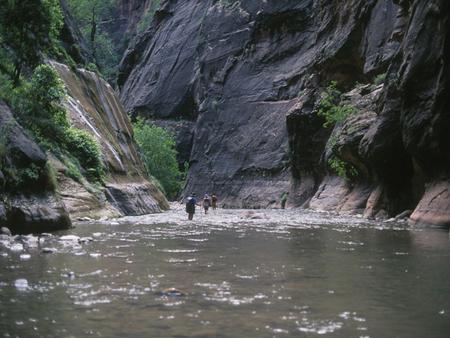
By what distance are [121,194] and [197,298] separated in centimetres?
2164

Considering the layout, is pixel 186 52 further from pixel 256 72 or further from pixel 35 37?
pixel 35 37

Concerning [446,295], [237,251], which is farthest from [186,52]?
[446,295]

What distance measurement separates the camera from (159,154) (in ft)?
208

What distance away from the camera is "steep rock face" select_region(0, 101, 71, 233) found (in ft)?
47.7

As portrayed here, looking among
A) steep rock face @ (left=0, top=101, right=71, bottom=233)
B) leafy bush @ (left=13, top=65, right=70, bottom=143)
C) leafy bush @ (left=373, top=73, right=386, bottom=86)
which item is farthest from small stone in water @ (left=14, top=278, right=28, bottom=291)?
leafy bush @ (left=373, top=73, right=386, bottom=86)

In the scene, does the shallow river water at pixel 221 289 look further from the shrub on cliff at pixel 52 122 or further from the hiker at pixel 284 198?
the hiker at pixel 284 198

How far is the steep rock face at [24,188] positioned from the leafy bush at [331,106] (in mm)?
23017

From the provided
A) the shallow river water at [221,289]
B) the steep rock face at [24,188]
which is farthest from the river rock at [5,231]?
the shallow river water at [221,289]

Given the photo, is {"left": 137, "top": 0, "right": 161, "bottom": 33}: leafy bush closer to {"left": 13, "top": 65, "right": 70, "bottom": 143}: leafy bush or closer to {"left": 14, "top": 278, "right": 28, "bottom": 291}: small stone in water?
{"left": 13, "top": 65, "right": 70, "bottom": 143}: leafy bush

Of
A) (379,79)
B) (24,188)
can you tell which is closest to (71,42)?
(379,79)

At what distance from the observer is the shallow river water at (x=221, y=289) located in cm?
551

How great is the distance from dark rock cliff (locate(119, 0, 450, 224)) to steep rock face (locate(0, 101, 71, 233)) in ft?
39.2

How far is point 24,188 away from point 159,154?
47.9 meters

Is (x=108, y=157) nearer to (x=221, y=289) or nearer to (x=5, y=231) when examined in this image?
(x=5, y=231)
